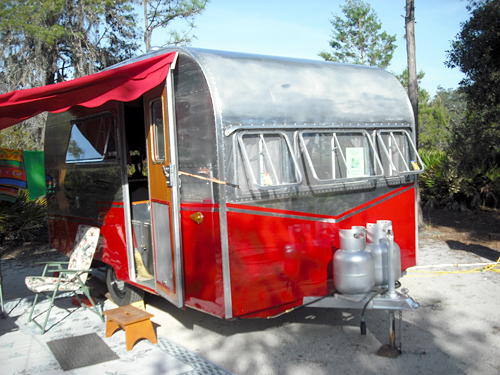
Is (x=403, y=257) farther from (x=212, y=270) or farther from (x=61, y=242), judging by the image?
(x=61, y=242)

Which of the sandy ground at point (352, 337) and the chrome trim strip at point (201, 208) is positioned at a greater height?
the chrome trim strip at point (201, 208)

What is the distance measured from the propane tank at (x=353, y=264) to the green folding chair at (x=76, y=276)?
2.76 m

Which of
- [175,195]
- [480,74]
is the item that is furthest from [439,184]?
[175,195]

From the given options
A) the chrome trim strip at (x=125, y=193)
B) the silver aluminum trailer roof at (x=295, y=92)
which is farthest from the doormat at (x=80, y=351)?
the silver aluminum trailer roof at (x=295, y=92)

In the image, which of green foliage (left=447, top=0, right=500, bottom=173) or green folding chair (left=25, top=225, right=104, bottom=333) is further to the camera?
green foliage (left=447, top=0, right=500, bottom=173)

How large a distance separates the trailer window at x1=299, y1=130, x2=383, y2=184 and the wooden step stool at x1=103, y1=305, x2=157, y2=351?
2.16 meters

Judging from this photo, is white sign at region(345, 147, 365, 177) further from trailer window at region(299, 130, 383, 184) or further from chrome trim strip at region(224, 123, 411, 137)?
chrome trim strip at region(224, 123, 411, 137)

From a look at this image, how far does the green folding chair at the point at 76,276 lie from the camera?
491 centimetres

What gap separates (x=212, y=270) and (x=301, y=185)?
1101 millimetres

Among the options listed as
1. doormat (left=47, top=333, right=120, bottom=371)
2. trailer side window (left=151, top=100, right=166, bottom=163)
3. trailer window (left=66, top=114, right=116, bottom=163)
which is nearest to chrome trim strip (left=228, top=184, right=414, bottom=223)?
trailer side window (left=151, top=100, right=166, bottom=163)

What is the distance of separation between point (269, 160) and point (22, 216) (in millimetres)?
7570

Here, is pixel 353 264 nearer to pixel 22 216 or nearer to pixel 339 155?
pixel 339 155

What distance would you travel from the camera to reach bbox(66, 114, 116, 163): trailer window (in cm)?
511

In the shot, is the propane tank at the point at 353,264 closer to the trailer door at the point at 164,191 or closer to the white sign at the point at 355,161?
the white sign at the point at 355,161
